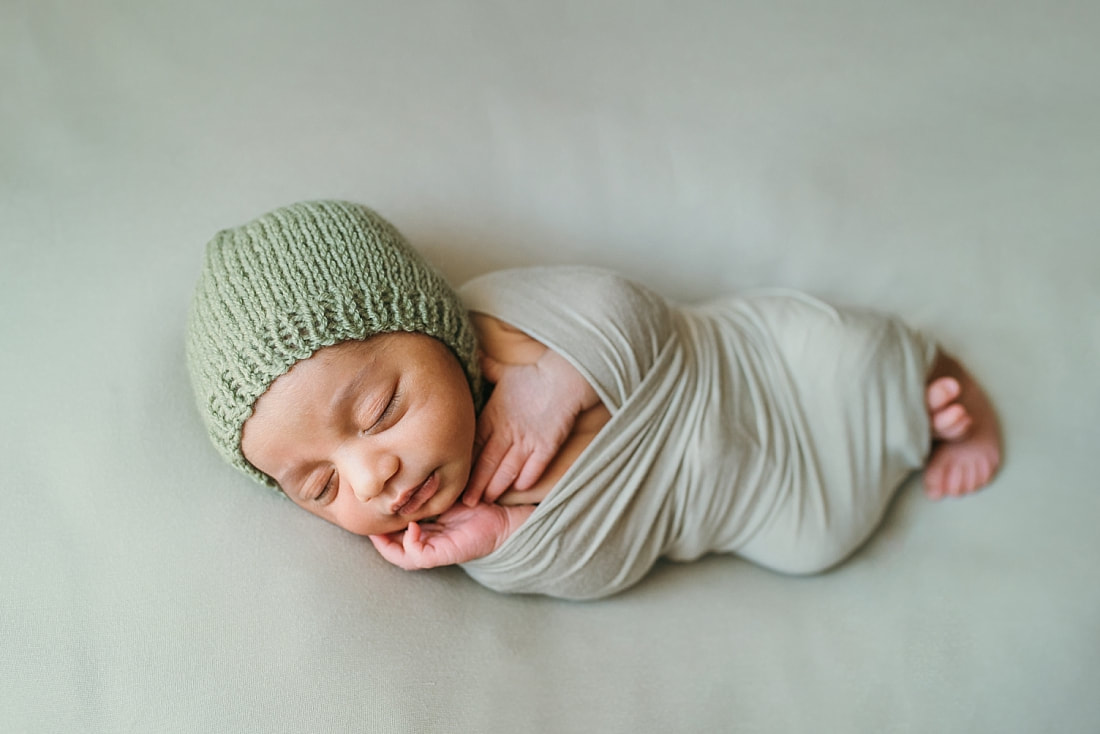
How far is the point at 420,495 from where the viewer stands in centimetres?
106

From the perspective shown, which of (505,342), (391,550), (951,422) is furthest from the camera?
(951,422)

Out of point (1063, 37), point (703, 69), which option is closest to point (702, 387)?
point (703, 69)

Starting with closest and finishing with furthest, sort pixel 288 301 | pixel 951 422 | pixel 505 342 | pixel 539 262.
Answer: pixel 288 301 → pixel 505 342 → pixel 951 422 → pixel 539 262

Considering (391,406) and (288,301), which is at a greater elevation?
(288,301)

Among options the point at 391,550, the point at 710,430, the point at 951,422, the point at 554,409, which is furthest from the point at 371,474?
the point at 951,422

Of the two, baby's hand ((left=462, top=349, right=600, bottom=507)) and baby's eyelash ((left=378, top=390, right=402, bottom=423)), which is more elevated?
baby's eyelash ((left=378, top=390, right=402, bottom=423))

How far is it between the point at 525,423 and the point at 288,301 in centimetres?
36

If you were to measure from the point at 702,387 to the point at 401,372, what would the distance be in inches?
18.1

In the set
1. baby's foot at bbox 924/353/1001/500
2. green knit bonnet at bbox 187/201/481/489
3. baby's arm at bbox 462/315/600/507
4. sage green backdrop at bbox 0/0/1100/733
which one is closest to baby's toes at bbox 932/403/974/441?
baby's foot at bbox 924/353/1001/500

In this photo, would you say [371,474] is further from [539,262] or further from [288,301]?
[539,262]

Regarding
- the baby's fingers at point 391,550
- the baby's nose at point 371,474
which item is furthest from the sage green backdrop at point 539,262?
the baby's nose at point 371,474

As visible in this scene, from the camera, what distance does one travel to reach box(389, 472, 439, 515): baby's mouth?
1.05 metres

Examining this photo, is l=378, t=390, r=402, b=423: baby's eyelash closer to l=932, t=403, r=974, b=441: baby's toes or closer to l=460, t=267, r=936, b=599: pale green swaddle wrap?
l=460, t=267, r=936, b=599: pale green swaddle wrap

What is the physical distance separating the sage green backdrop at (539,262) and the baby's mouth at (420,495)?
10 centimetres
